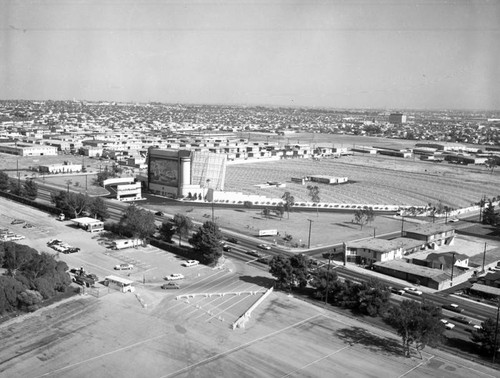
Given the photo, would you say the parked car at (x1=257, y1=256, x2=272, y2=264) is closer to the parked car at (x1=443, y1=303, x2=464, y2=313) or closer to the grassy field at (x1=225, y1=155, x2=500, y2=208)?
the parked car at (x1=443, y1=303, x2=464, y2=313)

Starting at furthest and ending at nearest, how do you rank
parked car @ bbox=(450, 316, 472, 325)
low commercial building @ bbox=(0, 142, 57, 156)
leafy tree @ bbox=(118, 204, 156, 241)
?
1. low commercial building @ bbox=(0, 142, 57, 156)
2. leafy tree @ bbox=(118, 204, 156, 241)
3. parked car @ bbox=(450, 316, 472, 325)

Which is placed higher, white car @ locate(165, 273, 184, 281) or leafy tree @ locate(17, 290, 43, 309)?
leafy tree @ locate(17, 290, 43, 309)

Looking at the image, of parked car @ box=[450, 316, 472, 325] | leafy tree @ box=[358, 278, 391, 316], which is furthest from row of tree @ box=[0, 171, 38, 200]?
parked car @ box=[450, 316, 472, 325]

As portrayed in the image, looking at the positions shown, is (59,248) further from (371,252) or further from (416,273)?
(416,273)

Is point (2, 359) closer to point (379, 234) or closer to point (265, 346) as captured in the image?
point (265, 346)

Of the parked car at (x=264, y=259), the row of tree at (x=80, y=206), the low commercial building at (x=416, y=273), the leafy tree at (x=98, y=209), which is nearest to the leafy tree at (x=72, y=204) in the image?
the row of tree at (x=80, y=206)

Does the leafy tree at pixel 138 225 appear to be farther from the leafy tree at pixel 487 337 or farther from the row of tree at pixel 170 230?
the leafy tree at pixel 487 337
